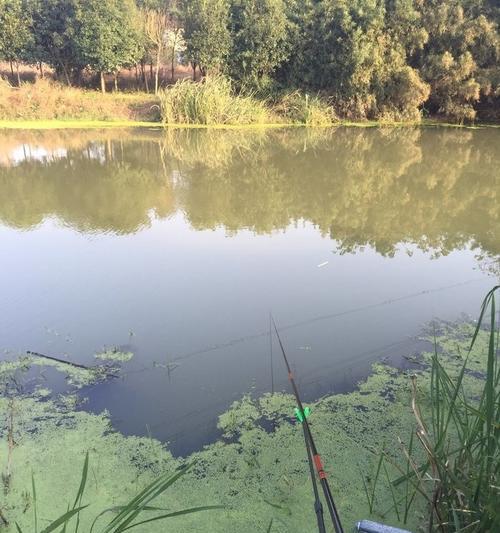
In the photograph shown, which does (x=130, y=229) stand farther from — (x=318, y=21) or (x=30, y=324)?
(x=318, y=21)

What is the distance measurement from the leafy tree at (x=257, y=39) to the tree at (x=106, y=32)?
3.29 meters

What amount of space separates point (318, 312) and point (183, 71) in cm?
1867

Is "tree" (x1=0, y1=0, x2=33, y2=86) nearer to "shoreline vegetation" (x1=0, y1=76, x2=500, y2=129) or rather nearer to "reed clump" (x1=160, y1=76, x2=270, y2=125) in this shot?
"shoreline vegetation" (x1=0, y1=76, x2=500, y2=129)

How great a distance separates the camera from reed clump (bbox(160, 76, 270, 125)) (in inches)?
505

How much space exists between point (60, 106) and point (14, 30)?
13.8 feet

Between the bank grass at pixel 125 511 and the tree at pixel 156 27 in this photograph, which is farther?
the tree at pixel 156 27


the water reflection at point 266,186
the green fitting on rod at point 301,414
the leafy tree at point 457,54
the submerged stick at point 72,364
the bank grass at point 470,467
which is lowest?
the water reflection at point 266,186

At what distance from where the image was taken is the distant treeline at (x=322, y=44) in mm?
14180

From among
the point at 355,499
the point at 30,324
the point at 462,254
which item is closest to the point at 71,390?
the point at 30,324

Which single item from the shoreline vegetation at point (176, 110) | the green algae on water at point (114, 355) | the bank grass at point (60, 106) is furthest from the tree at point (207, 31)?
the green algae on water at point (114, 355)

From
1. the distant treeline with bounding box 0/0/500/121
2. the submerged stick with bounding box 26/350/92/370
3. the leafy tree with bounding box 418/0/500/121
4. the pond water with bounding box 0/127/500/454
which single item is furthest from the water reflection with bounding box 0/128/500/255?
the distant treeline with bounding box 0/0/500/121

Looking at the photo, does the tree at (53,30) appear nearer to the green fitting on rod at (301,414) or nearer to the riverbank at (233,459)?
the riverbank at (233,459)

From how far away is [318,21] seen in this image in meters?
14.8

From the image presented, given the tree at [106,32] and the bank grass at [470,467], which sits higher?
the tree at [106,32]
